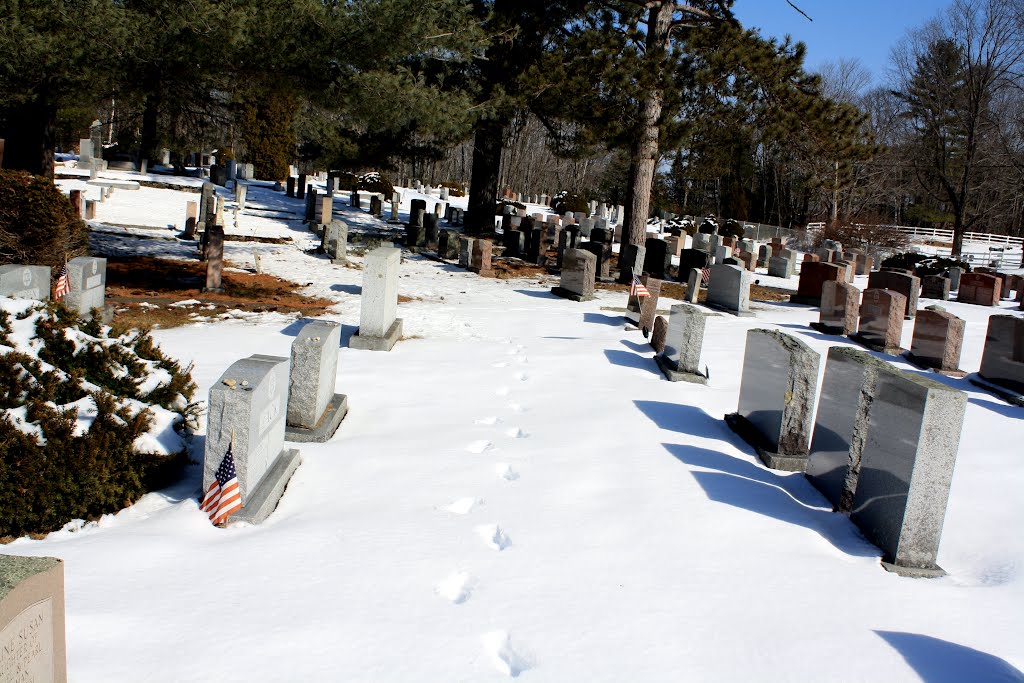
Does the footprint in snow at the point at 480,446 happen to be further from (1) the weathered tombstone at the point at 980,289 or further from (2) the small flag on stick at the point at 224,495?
(1) the weathered tombstone at the point at 980,289

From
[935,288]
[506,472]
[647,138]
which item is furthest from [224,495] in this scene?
[935,288]

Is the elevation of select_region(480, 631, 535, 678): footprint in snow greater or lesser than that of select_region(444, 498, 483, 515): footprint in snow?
lesser

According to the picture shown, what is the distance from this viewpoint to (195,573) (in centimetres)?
405

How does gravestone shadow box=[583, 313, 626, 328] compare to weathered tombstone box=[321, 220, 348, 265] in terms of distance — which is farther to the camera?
weathered tombstone box=[321, 220, 348, 265]

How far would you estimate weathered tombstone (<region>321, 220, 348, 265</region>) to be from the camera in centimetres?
1764

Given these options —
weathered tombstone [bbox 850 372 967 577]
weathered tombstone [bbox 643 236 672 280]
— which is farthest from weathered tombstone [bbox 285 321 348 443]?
weathered tombstone [bbox 643 236 672 280]

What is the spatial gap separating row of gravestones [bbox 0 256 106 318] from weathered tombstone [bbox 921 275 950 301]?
1965cm

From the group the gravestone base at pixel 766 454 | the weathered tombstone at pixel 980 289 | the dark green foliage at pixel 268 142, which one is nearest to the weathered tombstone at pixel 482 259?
the gravestone base at pixel 766 454

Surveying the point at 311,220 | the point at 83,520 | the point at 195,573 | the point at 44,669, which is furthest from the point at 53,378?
the point at 311,220

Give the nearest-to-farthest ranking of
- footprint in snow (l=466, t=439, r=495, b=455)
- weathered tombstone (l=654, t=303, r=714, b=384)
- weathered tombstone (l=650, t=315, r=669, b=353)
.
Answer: footprint in snow (l=466, t=439, r=495, b=455) → weathered tombstone (l=654, t=303, r=714, b=384) → weathered tombstone (l=650, t=315, r=669, b=353)

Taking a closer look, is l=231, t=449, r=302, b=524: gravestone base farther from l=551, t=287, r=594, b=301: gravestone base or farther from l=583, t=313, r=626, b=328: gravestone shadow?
l=551, t=287, r=594, b=301: gravestone base

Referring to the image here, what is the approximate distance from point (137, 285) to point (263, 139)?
1097 inches

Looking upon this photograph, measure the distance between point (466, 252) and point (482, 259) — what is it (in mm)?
607

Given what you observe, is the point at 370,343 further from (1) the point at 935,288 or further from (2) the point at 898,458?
(1) the point at 935,288
